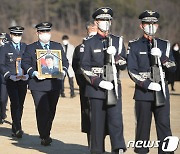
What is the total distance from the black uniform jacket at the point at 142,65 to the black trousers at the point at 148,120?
0.14 m

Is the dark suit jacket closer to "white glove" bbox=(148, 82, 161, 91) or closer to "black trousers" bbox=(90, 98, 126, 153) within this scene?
"black trousers" bbox=(90, 98, 126, 153)

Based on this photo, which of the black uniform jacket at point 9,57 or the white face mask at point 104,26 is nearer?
the white face mask at point 104,26

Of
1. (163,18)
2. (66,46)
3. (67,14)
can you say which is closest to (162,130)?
(66,46)

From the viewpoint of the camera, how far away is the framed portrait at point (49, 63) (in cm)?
1362

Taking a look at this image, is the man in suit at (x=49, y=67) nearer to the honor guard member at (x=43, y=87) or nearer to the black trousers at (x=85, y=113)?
the honor guard member at (x=43, y=87)

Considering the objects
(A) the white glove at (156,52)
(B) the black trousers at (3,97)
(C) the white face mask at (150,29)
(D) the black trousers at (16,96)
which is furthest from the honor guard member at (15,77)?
(A) the white glove at (156,52)

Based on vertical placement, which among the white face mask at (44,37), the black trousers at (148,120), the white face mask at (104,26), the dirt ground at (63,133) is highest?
the white face mask at (104,26)

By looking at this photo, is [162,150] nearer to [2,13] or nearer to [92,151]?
[92,151]

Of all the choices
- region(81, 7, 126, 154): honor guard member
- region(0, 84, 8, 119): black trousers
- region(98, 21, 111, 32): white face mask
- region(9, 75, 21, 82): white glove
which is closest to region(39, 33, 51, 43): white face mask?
region(9, 75, 21, 82): white glove

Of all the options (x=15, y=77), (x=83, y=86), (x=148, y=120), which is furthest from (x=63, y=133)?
(x=148, y=120)

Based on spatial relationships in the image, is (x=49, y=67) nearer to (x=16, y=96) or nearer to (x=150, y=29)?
(x=16, y=96)

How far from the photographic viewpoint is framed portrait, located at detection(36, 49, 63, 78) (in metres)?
13.6

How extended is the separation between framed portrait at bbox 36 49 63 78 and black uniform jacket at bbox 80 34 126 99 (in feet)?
8.11

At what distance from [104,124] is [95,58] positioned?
3.20 feet
